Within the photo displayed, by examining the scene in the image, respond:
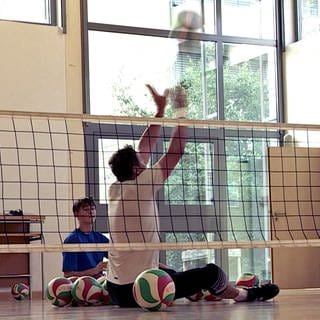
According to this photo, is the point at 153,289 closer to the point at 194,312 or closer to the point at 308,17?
the point at 194,312

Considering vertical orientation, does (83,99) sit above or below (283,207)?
above

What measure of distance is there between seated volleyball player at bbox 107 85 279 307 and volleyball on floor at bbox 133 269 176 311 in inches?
7.4

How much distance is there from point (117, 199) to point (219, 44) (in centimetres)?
538

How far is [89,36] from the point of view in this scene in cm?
848

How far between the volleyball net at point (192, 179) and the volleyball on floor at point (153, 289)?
3.68 metres

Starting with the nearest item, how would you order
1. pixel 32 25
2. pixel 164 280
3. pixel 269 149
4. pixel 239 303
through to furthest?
pixel 164 280 < pixel 239 303 < pixel 32 25 < pixel 269 149

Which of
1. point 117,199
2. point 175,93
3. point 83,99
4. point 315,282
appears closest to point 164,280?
point 117,199

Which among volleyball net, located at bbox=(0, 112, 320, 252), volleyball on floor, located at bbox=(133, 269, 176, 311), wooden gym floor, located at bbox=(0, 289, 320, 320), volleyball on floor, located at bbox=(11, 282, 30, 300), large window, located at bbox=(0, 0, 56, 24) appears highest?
large window, located at bbox=(0, 0, 56, 24)

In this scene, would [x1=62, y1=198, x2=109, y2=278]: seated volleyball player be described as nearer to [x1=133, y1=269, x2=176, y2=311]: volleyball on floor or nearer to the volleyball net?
[x1=133, y1=269, x2=176, y2=311]: volleyball on floor

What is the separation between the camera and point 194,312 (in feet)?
12.8

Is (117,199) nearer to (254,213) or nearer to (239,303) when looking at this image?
(239,303)

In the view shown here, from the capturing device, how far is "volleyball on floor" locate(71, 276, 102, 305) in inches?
183

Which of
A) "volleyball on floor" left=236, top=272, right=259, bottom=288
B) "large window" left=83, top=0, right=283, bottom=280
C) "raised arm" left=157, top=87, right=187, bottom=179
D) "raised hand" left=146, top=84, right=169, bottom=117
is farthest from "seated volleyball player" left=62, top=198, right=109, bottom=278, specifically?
"large window" left=83, top=0, right=283, bottom=280

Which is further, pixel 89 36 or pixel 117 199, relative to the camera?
pixel 89 36
